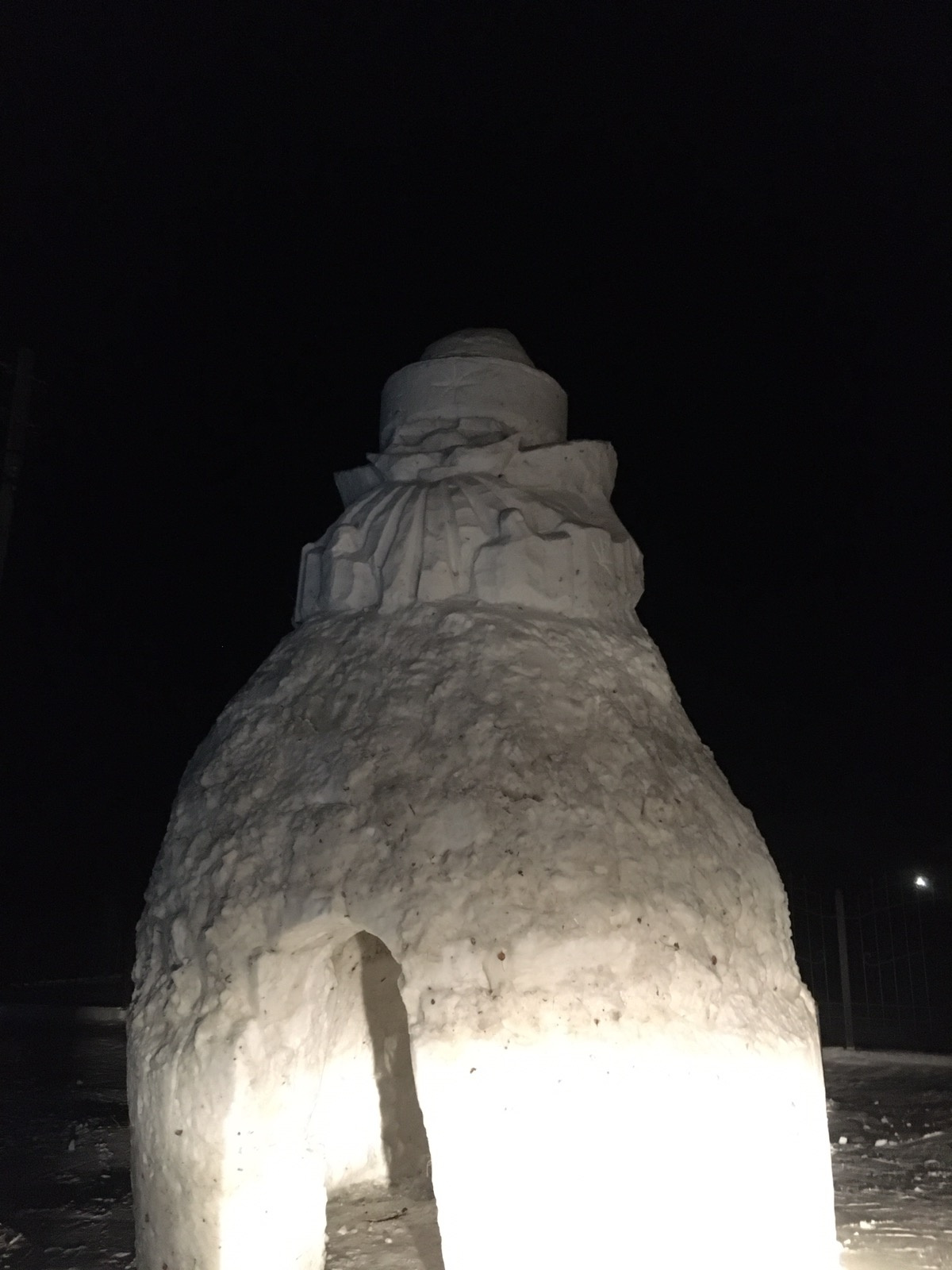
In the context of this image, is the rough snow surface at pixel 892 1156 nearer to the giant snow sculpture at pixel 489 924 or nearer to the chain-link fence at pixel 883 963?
the chain-link fence at pixel 883 963

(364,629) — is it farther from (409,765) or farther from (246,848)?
(246,848)

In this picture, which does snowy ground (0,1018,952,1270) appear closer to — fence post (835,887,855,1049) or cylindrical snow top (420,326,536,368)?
fence post (835,887,855,1049)

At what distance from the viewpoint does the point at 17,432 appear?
704 centimetres

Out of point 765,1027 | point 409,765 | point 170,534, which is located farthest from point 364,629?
point 170,534

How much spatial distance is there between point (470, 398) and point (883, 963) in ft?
29.1

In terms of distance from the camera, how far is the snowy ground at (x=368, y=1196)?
16.7 ft

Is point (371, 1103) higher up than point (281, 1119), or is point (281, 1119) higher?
point (281, 1119)

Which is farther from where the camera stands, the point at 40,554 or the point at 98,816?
the point at 98,816

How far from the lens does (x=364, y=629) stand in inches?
187

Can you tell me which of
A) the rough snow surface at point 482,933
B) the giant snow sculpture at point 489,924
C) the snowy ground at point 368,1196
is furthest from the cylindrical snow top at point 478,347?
the snowy ground at point 368,1196

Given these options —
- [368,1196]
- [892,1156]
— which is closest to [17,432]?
[368,1196]

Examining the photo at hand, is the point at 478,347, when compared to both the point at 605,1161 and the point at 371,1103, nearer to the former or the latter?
the point at 605,1161

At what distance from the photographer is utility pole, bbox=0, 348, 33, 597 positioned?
6.94 m

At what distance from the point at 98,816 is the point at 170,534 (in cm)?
466
